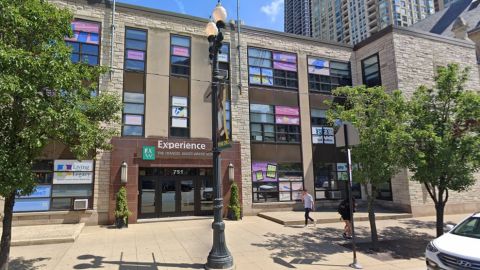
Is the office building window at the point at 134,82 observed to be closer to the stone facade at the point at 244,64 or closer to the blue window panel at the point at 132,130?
the blue window panel at the point at 132,130

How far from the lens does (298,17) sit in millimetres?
155375

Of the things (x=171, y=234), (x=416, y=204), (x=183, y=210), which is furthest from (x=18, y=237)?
(x=416, y=204)

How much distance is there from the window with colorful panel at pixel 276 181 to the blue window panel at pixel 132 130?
6524 mm

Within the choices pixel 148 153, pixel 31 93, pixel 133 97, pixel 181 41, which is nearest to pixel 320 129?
pixel 181 41

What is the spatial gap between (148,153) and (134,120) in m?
1.95

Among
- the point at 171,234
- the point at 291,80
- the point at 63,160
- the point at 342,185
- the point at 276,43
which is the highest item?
the point at 276,43

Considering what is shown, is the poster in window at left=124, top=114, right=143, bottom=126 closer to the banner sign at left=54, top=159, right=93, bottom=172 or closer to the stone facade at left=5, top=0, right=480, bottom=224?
the stone facade at left=5, top=0, right=480, bottom=224

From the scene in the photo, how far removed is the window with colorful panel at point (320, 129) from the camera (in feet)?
66.4

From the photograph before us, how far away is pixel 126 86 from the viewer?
1644 centimetres

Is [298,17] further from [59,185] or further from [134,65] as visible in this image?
[59,185]

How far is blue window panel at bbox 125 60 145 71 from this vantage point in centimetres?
1666

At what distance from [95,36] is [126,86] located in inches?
117

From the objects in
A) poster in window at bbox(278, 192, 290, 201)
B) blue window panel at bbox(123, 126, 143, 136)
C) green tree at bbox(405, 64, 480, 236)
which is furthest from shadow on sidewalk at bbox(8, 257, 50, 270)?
poster in window at bbox(278, 192, 290, 201)

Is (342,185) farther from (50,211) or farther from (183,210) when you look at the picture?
(50,211)
